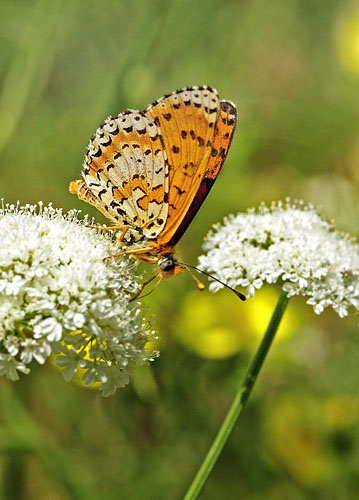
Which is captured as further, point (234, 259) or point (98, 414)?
point (98, 414)

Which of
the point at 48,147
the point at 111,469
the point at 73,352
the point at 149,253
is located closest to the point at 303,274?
the point at 149,253

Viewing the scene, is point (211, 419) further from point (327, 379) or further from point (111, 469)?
point (327, 379)

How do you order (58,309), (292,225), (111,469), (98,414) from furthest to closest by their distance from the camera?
(98,414), (111,469), (292,225), (58,309)

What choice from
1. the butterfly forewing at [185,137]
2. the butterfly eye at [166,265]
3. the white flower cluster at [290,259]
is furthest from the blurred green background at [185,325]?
the butterfly forewing at [185,137]

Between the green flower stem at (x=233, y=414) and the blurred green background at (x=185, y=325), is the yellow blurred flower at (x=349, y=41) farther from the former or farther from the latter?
the green flower stem at (x=233, y=414)

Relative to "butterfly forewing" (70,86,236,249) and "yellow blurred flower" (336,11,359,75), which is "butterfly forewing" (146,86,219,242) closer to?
"butterfly forewing" (70,86,236,249)

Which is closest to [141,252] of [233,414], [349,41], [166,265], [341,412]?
[166,265]

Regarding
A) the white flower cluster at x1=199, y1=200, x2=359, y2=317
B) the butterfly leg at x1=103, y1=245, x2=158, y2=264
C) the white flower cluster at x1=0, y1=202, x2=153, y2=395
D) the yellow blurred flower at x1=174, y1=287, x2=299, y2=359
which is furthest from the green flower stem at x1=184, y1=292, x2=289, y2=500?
the yellow blurred flower at x1=174, y1=287, x2=299, y2=359
